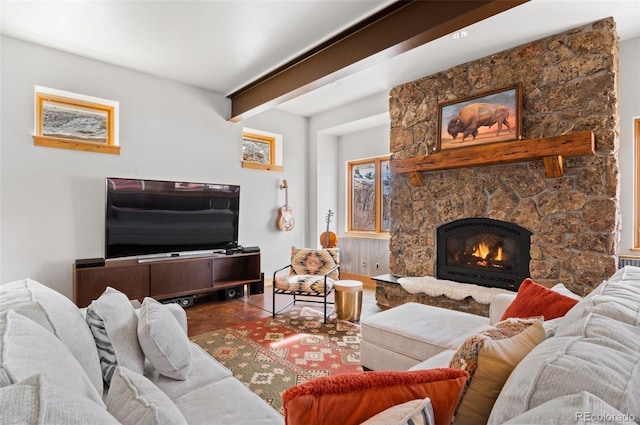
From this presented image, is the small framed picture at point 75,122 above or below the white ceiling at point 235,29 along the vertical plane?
below

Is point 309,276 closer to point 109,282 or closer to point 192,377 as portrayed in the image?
point 109,282

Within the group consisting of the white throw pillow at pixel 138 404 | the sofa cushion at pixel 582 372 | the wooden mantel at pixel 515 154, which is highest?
the wooden mantel at pixel 515 154

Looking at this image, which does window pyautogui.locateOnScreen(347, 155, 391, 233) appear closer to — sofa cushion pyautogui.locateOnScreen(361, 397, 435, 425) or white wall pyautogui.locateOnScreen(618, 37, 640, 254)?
white wall pyautogui.locateOnScreen(618, 37, 640, 254)

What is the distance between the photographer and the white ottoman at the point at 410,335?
1951 mm

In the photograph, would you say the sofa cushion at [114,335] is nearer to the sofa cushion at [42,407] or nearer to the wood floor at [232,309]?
the sofa cushion at [42,407]

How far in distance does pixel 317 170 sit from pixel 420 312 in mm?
3700

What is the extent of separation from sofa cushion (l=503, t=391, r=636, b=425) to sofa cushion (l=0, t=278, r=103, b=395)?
1.26 metres

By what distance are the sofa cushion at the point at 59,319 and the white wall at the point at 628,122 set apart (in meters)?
4.17

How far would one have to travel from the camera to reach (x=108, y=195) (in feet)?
11.6

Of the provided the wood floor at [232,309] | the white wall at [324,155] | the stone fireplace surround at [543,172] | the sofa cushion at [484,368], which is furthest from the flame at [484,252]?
the sofa cushion at [484,368]

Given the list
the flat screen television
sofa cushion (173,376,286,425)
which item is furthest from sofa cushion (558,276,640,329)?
the flat screen television

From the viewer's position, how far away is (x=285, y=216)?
534 cm

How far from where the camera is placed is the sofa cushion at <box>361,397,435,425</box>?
667mm

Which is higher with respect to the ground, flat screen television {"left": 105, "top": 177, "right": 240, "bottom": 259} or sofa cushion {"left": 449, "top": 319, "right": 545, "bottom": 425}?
flat screen television {"left": 105, "top": 177, "right": 240, "bottom": 259}
